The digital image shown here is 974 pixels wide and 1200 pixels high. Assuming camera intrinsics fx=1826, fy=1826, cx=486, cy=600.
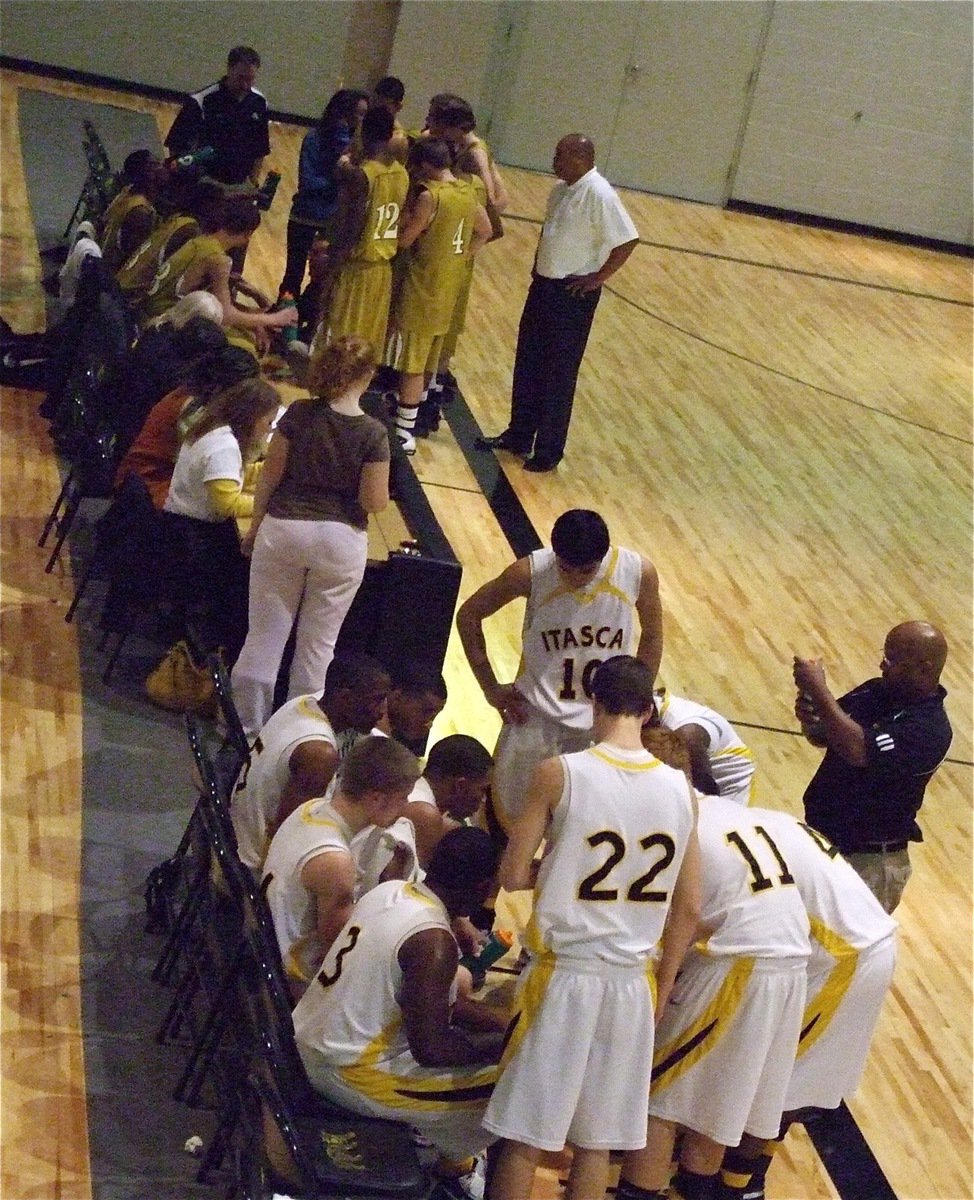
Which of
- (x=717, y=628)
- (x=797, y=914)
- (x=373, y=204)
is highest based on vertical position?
(x=373, y=204)

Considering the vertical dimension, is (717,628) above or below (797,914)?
below

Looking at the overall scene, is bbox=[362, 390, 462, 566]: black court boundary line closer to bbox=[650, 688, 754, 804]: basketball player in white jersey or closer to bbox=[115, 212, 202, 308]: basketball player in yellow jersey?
bbox=[115, 212, 202, 308]: basketball player in yellow jersey

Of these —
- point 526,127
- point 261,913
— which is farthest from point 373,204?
point 526,127

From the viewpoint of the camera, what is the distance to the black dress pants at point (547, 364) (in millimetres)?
9000

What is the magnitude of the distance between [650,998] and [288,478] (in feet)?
8.01

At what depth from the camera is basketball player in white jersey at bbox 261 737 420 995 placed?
4.35m

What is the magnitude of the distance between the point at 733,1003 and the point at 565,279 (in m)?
5.29

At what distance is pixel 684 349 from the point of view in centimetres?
1234

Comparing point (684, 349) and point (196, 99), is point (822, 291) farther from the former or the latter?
point (196, 99)

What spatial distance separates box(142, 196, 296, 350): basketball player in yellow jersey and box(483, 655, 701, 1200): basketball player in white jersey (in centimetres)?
455

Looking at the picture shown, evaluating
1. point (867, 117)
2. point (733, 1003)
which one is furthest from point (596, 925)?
point (867, 117)

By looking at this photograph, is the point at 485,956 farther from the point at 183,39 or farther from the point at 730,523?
the point at 183,39

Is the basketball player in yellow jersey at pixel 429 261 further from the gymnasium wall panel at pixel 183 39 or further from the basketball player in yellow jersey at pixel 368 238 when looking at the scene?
the gymnasium wall panel at pixel 183 39

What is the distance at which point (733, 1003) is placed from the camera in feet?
14.1
